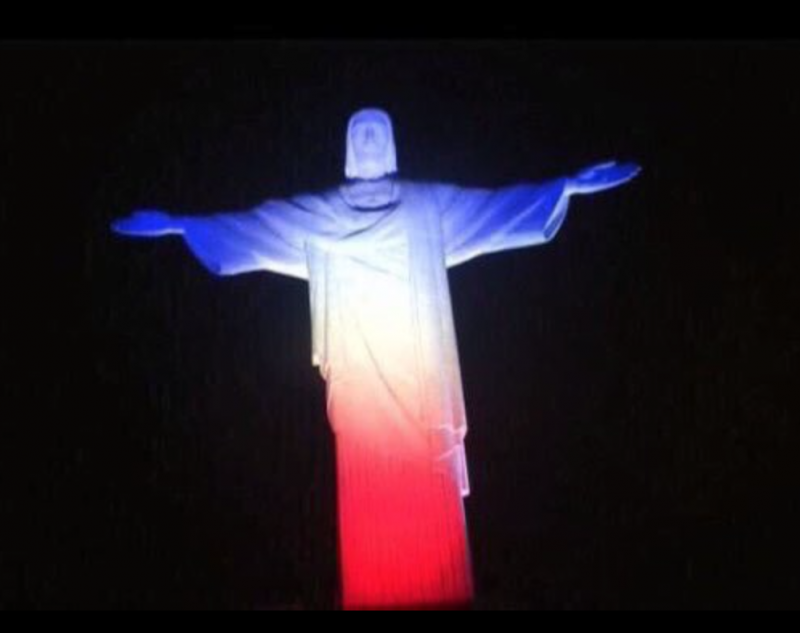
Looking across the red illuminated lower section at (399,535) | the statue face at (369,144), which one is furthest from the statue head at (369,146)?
Answer: the red illuminated lower section at (399,535)

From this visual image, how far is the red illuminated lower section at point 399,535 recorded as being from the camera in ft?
15.1

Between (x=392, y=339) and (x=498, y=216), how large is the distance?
729mm

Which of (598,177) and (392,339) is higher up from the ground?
(598,177)

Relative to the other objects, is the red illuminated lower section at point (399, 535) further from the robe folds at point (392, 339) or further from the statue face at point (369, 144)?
the statue face at point (369, 144)

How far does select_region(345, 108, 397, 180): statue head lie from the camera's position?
16.6 feet

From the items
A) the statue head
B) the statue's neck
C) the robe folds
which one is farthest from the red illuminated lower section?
the statue head

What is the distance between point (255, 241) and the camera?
5172mm

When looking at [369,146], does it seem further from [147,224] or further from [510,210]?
[147,224]

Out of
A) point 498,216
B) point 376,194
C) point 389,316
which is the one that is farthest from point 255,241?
point 498,216

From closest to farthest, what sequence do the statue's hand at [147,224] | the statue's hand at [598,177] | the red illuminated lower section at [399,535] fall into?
1. the red illuminated lower section at [399,535]
2. the statue's hand at [598,177]
3. the statue's hand at [147,224]

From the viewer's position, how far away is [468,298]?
19.7ft

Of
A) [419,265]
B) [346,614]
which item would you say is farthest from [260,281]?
[346,614]

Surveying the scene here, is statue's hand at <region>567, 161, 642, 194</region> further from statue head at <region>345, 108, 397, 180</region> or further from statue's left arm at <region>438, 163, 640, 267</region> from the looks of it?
statue head at <region>345, 108, 397, 180</region>

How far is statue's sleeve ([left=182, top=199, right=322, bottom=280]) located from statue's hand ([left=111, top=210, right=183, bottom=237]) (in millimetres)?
71
